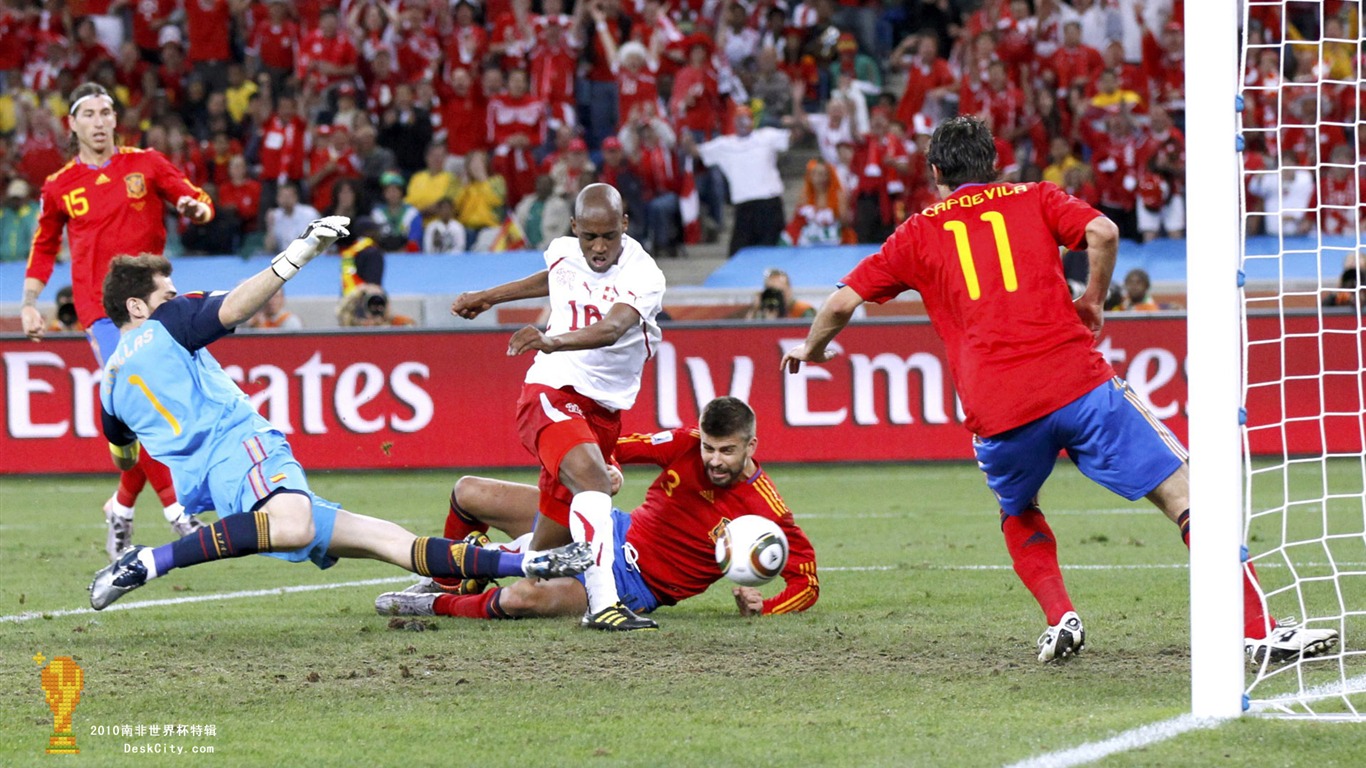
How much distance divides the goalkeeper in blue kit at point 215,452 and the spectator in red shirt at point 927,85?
14442mm

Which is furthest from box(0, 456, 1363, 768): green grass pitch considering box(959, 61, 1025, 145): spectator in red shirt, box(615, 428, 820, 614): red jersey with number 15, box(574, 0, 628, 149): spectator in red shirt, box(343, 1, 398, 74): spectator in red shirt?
box(343, 1, 398, 74): spectator in red shirt

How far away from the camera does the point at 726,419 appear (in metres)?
7.12

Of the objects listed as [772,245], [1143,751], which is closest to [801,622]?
[1143,751]

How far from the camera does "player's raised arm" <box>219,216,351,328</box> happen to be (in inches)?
252

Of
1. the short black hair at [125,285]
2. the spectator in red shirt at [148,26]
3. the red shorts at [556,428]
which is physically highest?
the spectator in red shirt at [148,26]

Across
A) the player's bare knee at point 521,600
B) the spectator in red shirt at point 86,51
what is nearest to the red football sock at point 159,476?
the player's bare knee at point 521,600

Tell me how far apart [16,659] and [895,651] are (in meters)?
3.26

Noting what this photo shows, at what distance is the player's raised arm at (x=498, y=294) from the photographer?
7.35 m

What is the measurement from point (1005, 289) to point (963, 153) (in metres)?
0.53

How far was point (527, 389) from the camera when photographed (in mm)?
7484

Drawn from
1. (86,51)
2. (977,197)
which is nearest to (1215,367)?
(977,197)

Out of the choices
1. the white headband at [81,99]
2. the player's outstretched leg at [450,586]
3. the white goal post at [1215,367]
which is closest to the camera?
the white goal post at [1215,367]

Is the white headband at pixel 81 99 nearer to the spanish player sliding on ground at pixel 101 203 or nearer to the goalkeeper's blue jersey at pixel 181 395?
the spanish player sliding on ground at pixel 101 203

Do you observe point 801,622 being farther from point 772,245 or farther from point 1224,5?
point 772,245
